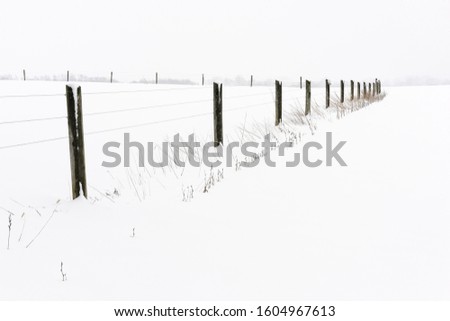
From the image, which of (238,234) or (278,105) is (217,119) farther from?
(238,234)

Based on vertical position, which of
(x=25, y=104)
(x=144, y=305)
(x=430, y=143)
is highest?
(x=25, y=104)

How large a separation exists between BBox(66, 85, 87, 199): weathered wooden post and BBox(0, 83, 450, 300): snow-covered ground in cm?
21

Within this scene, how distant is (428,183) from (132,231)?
3394mm

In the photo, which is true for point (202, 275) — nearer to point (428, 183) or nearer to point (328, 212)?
point (328, 212)

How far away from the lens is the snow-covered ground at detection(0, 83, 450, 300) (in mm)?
2939

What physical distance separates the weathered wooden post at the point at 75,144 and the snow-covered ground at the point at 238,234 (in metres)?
0.21

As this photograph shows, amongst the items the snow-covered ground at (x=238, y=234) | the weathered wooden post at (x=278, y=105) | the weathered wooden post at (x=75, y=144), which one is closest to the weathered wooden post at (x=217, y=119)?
the snow-covered ground at (x=238, y=234)

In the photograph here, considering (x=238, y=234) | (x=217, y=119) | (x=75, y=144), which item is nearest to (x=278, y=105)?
(x=217, y=119)

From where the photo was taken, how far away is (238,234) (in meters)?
3.79

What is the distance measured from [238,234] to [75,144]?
6.72 ft

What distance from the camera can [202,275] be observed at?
309 centimetres

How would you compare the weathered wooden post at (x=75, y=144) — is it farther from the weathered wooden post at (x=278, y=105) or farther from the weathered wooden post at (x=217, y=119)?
the weathered wooden post at (x=278, y=105)

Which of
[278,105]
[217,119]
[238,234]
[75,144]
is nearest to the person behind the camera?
[238,234]

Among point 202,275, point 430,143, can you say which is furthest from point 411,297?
point 430,143
